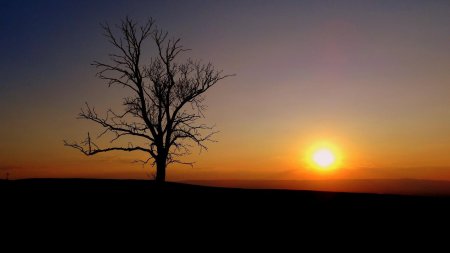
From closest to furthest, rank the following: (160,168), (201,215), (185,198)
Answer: (201,215), (185,198), (160,168)

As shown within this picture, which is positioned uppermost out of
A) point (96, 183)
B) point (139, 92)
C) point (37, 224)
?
point (139, 92)

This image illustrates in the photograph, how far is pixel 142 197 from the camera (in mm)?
15977

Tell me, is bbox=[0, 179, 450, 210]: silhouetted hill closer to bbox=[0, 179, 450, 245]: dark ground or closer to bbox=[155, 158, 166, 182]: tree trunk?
bbox=[0, 179, 450, 245]: dark ground

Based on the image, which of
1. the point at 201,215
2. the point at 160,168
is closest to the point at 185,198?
the point at 201,215

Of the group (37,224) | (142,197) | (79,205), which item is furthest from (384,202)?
(37,224)

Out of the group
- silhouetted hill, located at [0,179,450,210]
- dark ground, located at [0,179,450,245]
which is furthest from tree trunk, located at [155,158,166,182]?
dark ground, located at [0,179,450,245]

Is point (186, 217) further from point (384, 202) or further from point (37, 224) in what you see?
point (384, 202)

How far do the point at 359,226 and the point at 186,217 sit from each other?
5.17m

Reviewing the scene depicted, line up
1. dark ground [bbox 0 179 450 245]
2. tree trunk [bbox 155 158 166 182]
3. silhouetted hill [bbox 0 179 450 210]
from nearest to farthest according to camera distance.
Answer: dark ground [bbox 0 179 450 245]
silhouetted hill [bbox 0 179 450 210]
tree trunk [bbox 155 158 166 182]

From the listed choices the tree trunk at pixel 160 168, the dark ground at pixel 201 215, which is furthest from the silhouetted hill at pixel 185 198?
the tree trunk at pixel 160 168

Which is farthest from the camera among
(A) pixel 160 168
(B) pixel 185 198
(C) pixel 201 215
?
(A) pixel 160 168

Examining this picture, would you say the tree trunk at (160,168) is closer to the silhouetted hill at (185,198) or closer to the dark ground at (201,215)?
the silhouetted hill at (185,198)

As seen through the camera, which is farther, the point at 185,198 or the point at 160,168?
the point at 160,168

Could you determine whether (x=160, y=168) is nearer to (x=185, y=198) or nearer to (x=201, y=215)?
(x=185, y=198)
